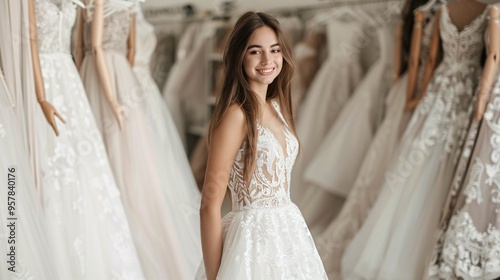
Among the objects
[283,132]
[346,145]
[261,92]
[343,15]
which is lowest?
[346,145]

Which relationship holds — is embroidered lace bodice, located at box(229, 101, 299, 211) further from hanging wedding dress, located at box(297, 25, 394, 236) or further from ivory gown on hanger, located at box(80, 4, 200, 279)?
hanging wedding dress, located at box(297, 25, 394, 236)

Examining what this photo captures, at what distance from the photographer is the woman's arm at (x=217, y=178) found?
56.6 inches

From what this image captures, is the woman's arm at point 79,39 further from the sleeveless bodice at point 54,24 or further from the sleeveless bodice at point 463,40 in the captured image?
the sleeveless bodice at point 463,40

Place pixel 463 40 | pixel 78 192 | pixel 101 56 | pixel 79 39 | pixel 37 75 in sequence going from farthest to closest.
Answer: pixel 463 40 → pixel 79 39 → pixel 101 56 → pixel 78 192 → pixel 37 75

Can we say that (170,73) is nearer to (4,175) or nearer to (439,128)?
(439,128)

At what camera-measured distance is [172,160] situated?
8.07ft

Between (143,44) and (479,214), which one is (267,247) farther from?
(143,44)

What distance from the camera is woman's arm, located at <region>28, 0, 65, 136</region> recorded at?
5.81ft

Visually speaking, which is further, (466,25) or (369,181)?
(369,181)

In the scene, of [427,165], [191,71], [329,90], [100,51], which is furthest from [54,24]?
[191,71]

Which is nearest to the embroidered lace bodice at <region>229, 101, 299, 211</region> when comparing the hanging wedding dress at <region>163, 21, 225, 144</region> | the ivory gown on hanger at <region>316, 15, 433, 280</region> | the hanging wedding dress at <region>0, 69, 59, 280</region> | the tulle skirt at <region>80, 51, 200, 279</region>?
the hanging wedding dress at <region>0, 69, 59, 280</region>

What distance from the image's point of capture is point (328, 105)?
3316mm

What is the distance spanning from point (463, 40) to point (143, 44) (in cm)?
151

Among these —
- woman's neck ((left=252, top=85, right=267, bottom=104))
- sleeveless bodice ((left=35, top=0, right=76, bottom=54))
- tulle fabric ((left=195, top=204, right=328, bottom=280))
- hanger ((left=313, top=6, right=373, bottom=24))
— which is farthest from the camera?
hanger ((left=313, top=6, right=373, bottom=24))
